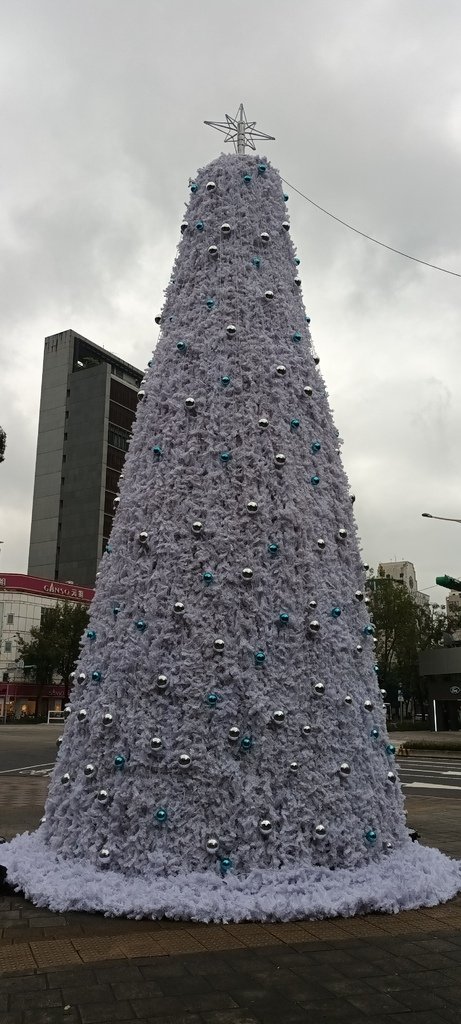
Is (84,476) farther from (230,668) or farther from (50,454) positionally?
(230,668)

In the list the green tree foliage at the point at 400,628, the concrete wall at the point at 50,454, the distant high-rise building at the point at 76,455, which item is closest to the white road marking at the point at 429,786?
the green tree foliage at the point at 400,628

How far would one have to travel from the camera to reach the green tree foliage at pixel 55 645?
171 ft

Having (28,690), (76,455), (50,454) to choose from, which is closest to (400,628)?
(28,690)

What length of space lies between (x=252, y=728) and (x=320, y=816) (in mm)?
794

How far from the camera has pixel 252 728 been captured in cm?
521

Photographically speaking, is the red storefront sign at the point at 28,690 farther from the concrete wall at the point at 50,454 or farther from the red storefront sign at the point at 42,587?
the concrete wall at the point at 50,454

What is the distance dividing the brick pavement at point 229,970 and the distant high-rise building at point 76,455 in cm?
7685

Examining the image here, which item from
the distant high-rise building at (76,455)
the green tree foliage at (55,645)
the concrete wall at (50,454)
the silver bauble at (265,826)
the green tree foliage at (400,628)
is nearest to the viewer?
the silver bauble at (265,826)

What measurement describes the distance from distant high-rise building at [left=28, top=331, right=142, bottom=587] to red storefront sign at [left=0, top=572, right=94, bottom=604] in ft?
41.0

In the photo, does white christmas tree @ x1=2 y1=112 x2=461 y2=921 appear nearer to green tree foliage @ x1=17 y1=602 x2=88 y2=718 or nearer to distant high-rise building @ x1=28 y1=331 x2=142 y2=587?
green tree foliage @ x1=17 y1=602 x2=88 y2=718

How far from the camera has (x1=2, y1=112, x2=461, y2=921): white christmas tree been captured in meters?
5.02

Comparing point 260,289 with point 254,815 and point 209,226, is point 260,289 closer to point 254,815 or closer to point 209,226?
point 209,226

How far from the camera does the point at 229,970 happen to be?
3.87m

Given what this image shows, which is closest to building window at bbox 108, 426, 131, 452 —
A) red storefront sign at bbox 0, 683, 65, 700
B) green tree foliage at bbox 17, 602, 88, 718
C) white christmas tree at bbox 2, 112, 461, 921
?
red storefront sign at bbox 0, 683, 65, 700
